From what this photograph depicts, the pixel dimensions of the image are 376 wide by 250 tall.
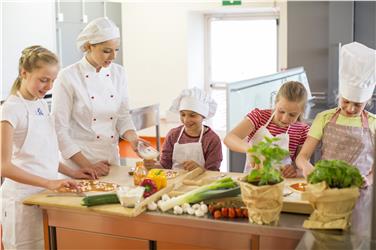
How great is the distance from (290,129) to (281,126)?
4 cm

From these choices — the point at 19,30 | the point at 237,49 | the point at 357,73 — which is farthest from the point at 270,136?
the point at 237,49

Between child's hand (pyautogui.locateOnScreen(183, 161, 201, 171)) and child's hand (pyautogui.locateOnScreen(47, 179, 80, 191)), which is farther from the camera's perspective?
child's hand (pyautogui.locateOnScreen(183, 161, 201, 171))

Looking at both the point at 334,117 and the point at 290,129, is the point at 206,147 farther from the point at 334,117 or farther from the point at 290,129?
the point at 334,117

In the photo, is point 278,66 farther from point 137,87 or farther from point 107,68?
point 107,68

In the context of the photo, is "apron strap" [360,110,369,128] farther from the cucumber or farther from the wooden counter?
the cucumber

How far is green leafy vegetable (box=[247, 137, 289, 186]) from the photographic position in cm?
137

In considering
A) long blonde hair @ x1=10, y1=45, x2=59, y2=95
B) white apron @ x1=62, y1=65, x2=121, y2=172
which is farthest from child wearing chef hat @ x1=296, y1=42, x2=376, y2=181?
long blonde hair @ x1=10, y1=45, x2=59, y2=95

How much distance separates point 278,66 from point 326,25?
846mm

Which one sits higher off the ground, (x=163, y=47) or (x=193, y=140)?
(x=163, y=47)

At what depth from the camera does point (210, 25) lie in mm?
5629

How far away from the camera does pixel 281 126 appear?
2154 mm

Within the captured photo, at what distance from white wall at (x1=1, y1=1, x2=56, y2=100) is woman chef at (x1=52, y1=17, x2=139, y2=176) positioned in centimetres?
189

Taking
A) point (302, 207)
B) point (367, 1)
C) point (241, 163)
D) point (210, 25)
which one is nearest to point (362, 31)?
point (367, 1)

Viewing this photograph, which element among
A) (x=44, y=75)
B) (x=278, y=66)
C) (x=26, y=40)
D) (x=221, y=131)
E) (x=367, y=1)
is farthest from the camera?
(x=221, y=131)
